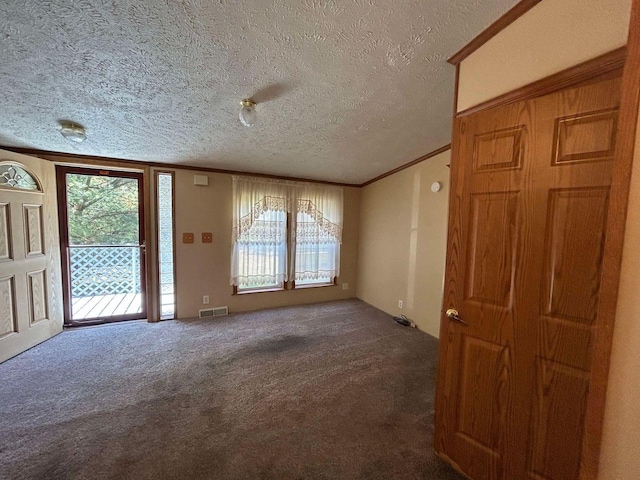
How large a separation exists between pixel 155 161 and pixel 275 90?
2.15 m

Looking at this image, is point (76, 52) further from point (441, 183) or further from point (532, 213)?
point (441, 183)

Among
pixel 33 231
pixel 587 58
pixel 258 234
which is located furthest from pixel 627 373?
pixel 33 231

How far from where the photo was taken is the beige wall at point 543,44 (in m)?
0.97

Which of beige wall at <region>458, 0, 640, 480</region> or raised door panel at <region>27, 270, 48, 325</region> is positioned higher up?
beige wall at <region>458, 0, 640, 480</region>

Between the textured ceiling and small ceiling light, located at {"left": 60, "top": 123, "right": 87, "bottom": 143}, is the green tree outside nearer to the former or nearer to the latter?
the textured ceiling

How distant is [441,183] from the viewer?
303 cm

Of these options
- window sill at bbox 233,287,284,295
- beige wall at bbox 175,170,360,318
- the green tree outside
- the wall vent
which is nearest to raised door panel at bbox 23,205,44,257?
the green tree outside

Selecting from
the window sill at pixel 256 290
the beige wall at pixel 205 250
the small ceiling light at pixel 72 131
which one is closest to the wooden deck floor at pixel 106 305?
the beige wall at pixel 205 250

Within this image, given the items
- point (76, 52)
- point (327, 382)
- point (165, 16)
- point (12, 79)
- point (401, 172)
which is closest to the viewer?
point (165, 16)

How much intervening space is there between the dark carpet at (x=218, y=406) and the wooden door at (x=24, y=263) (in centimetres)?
20

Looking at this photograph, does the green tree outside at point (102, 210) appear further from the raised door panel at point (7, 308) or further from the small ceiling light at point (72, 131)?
the small ceiling light at point (72, 131)

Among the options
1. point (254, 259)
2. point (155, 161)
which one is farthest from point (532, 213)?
point (155, 161)

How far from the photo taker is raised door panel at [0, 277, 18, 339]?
7.60ft

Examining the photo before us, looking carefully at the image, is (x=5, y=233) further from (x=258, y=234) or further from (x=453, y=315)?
(x=453, y=315)
